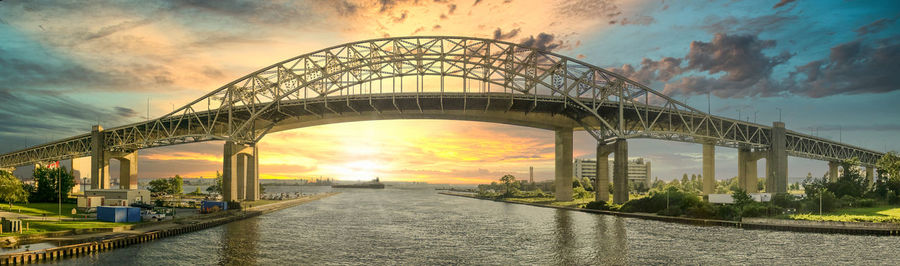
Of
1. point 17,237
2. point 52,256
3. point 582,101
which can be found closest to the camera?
point 52,256

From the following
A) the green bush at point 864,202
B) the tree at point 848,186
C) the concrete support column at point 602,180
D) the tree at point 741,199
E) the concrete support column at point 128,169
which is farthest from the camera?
the concrete support column at point 128,169

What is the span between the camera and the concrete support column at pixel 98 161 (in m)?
116

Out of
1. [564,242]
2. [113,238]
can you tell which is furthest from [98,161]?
[564,242]

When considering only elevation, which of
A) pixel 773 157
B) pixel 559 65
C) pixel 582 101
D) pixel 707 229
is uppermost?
pixel 559 65

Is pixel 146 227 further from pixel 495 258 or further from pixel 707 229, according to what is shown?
pixel 707 229

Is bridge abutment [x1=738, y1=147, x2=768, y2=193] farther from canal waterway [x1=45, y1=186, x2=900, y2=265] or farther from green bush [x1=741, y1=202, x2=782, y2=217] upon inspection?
canal waterway [x1=45, y1=186, x2=900, y2=265]

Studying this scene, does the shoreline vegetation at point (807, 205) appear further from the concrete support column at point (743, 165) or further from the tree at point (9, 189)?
the tree at point (9, 189)

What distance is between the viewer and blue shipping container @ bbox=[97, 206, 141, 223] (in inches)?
2418

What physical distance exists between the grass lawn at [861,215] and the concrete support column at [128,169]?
125942 millimetres

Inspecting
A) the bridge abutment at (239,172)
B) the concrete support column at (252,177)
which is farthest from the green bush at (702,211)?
the concrete support column at (252,177)

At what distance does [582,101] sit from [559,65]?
8601mm

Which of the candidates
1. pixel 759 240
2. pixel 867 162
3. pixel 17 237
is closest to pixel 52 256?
pixel 17 237

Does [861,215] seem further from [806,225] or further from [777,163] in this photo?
[777,163]

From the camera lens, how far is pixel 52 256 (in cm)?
4119
